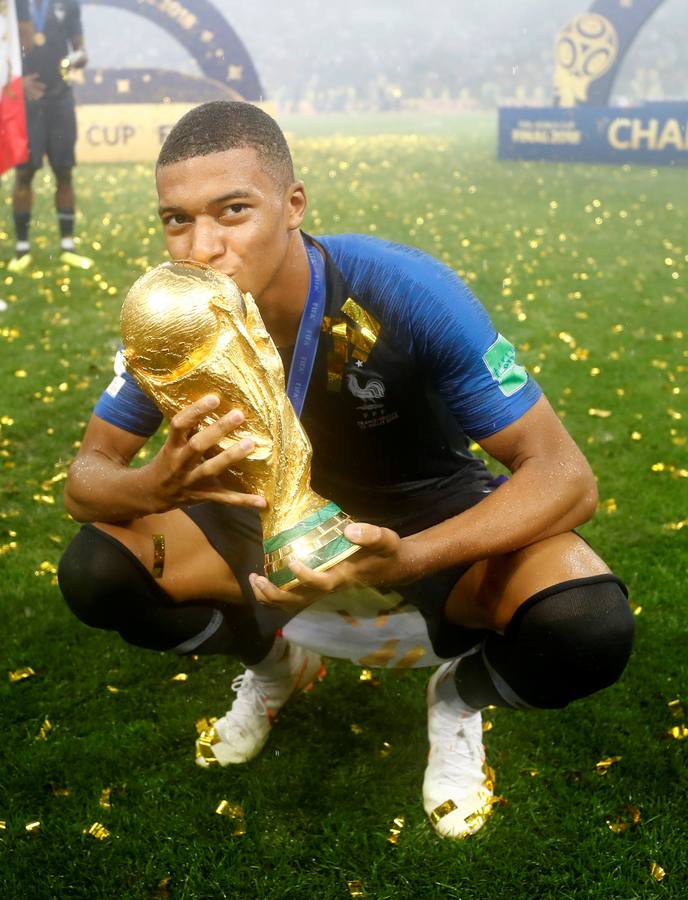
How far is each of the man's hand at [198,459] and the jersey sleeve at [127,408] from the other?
45cm

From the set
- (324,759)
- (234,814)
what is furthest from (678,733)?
(234,814)

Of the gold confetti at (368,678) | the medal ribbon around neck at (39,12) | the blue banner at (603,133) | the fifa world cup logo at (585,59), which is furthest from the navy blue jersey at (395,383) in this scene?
the fifa world cup logo at (585,59)

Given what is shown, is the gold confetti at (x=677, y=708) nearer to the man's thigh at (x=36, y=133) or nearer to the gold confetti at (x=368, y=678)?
the gold confetti at (x=368, y=678)

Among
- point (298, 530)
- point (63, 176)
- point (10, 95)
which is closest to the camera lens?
point (298, 530)

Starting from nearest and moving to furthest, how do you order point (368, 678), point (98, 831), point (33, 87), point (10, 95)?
point (98, 831), point (368, 678), point (10, 95), point (33, 87)

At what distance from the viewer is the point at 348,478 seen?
8.70 feet

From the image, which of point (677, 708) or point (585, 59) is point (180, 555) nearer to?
point (677, 708)

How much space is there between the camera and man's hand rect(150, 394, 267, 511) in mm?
1831

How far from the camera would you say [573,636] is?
2.14 meters

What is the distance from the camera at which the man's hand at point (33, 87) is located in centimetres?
868

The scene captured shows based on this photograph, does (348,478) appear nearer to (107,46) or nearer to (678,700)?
(678,700)

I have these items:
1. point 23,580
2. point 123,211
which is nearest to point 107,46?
point 123,211

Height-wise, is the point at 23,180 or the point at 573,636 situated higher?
the point at 573,636

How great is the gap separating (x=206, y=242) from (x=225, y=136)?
27 cm
